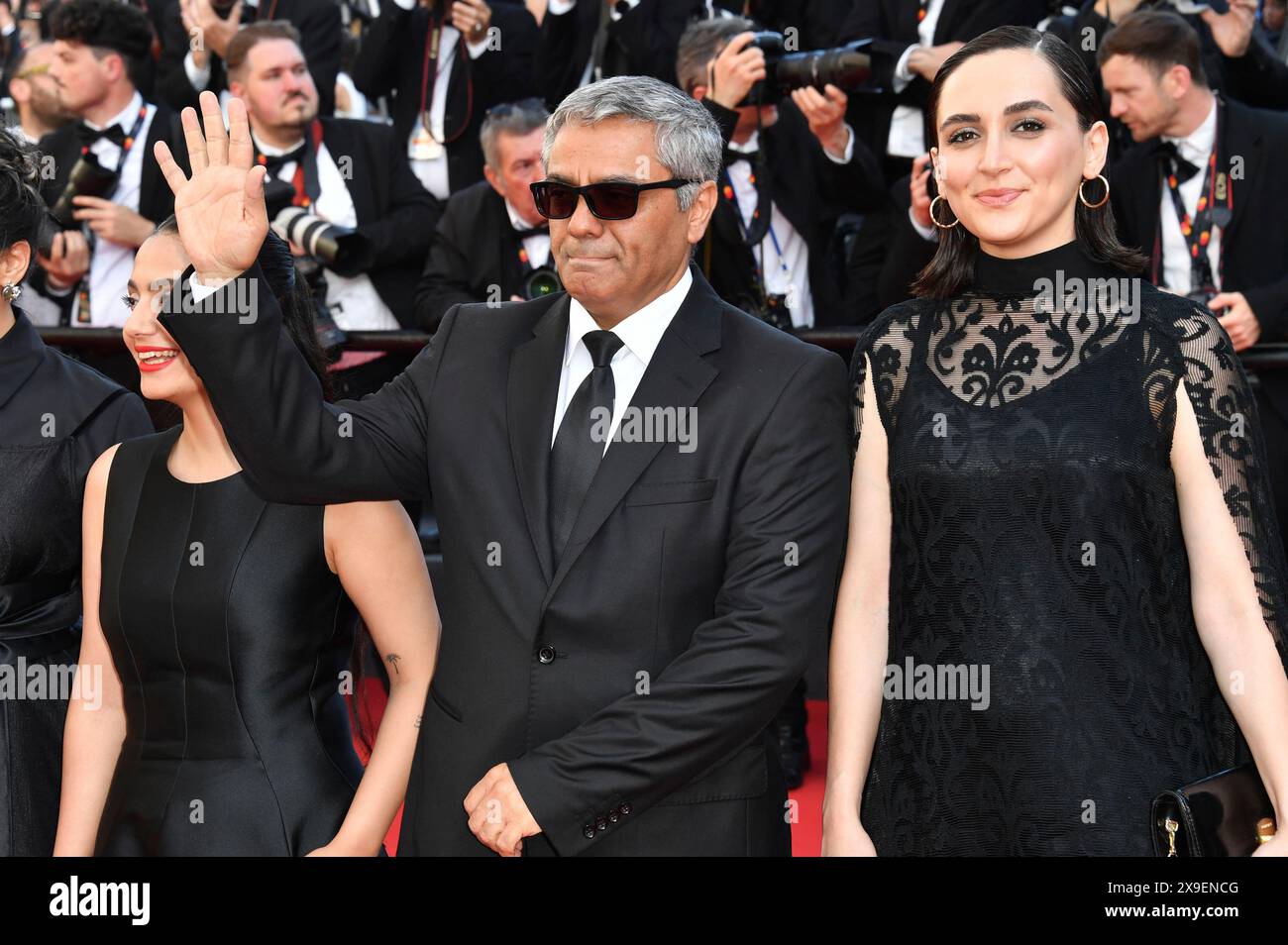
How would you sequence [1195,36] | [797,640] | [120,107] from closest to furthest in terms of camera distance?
[797,640] → [1195,36] → [120,107]

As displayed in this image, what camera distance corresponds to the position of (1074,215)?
2506 mm

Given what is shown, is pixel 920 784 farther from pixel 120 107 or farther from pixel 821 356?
pixel 120 107

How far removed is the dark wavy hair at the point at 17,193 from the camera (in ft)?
9.62

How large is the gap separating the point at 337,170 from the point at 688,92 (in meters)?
1.24

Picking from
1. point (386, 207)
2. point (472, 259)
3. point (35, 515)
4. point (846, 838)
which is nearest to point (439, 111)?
point (386, 207)

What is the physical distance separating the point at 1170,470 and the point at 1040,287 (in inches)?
13.7

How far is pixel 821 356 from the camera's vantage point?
238 centimetres

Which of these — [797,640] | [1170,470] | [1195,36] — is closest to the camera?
[797,640]

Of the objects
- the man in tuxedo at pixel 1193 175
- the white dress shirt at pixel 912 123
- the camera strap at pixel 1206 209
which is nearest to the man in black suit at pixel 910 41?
the white dress shirt at pixel 912 123

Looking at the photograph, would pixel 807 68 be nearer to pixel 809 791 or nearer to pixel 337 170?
pixel 337 170

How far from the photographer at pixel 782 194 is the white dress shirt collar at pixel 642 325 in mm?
2419

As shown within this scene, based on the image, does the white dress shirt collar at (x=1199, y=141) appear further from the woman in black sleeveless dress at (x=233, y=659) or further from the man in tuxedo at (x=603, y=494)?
the woman in black sleeveless dress at (x=233, y=659)

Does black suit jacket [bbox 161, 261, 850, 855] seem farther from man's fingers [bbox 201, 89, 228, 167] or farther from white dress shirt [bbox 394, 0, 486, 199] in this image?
white dress shirt [bbox 394, 0, 486, 199]

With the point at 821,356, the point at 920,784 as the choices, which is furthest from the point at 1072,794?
the point at 821,356
